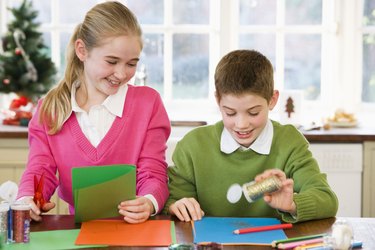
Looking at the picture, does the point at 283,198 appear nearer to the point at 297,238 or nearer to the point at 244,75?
the point at 297,238

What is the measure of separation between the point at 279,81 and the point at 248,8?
455mm

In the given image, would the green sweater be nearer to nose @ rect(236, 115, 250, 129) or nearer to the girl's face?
nose @ rect(236, 115, 250, 129)

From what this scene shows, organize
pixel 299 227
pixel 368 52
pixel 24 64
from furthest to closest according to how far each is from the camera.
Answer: pixel 368 52, pixel 24 64, pixel 299 227

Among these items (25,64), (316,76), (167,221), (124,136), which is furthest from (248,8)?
(167,221)

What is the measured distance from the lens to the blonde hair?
206 centimetres

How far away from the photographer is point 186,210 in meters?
1.90

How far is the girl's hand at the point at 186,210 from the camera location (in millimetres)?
1880

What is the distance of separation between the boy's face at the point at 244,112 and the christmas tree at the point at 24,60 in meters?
2.10

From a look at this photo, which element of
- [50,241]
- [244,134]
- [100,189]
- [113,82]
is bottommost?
[50,241]

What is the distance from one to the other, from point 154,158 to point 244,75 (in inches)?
14.8

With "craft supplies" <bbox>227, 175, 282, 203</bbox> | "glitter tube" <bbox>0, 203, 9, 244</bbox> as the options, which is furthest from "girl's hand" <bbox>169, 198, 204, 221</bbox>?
"glitter tube" <bbox>0, 203, 9, 244</bbox>

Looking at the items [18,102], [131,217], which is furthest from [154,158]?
[18,102]

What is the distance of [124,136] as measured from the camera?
2.13 m

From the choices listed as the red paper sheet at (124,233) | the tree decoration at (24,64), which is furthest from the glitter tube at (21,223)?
the tree decoration at (24,64)
